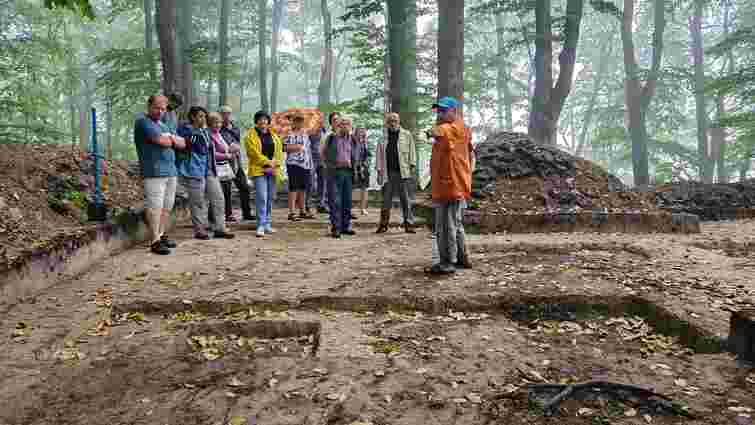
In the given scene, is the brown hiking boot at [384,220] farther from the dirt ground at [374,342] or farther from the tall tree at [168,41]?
the tall tree at [168,41]

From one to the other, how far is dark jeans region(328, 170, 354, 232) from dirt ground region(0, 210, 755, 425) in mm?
1652

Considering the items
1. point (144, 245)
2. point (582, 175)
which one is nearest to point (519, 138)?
point (582, 175)

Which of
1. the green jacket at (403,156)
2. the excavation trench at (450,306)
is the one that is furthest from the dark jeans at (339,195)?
the excavation trench at (450,306)

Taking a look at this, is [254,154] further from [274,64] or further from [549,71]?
[274,64]

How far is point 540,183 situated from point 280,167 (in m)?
4.92

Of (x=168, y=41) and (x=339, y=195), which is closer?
(x=339, y=195)

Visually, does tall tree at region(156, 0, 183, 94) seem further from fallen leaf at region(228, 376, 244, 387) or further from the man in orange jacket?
fallen leaf at region(228, 376, 244, 387)

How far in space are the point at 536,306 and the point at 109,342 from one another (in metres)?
3.54

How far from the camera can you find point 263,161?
751cm

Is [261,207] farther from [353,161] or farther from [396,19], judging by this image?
[396,19]

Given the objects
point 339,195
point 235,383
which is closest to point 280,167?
point 339,195

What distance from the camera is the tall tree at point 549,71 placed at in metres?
12.8

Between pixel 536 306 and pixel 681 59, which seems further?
pixel 681 59

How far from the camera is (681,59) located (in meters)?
33.4
